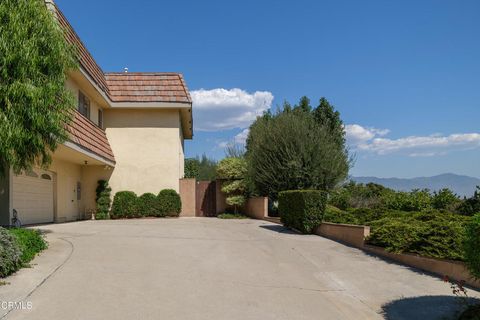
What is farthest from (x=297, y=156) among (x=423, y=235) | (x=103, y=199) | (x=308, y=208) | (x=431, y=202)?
(x=103, y=199)

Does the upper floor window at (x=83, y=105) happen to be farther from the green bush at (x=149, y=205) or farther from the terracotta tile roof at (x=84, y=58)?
the green bush at (x=149, y=205)

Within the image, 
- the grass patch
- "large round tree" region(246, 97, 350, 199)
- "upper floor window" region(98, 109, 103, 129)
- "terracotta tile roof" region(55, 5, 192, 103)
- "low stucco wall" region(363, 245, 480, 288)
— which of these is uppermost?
"terracotta tile roof" region(55, 5, 192, 103)

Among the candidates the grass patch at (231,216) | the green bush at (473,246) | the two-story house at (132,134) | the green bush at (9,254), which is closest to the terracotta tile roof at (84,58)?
the two-story house at (132,134)

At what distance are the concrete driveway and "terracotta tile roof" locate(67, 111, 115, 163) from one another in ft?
19.8

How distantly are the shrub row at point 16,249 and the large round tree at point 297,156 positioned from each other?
12585 millimetres

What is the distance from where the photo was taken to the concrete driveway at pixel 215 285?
238 inches

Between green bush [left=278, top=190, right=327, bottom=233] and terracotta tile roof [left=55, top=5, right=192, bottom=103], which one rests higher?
terracotta tile roof [left=55, top=5, right=192, bottom=103]

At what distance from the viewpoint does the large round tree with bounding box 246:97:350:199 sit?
19609 millimetres

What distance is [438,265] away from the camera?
357 inches

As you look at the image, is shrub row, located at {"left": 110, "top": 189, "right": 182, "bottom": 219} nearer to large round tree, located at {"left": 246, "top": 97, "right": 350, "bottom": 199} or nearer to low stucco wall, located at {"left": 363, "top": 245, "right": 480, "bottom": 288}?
large round tree, located at {"left": 246, "top": 97, "right": 350, "bottom": 199}

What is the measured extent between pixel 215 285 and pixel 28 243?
13.0 ft

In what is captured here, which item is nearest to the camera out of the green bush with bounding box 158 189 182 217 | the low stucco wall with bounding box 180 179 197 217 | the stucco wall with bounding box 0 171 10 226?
the stucco wall with bounding box 0 171 10 226

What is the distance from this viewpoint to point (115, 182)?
24.0 metres
